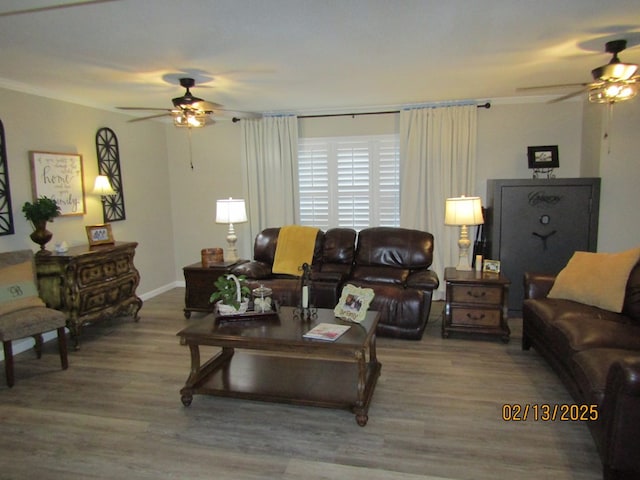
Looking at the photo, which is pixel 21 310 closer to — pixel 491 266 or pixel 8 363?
pixel 8 363

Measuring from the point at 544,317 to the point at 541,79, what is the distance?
2408mm

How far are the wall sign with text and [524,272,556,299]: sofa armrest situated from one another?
464 centimetres

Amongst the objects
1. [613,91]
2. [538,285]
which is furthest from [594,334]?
[613,91]

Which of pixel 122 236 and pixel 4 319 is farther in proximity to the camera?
pixel 122 236

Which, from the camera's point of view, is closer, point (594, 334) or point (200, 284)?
point (594, 334)

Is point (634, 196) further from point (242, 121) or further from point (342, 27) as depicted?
point (242, 121)

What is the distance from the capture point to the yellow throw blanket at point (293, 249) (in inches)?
189

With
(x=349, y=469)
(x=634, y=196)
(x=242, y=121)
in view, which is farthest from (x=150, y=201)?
(x=634, y=196)

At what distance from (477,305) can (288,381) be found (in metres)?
2.03

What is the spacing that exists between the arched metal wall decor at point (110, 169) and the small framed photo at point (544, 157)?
5.06 m

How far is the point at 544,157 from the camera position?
5.05 metres

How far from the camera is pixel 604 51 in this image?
10.6 ft

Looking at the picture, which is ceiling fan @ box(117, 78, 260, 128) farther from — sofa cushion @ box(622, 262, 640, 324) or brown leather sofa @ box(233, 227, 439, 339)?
sofa cushion @ box(622, 262, 640, 324)

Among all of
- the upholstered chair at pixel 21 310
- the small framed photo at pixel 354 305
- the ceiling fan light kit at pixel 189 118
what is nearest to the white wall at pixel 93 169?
the upholstered chair at pixel 21 310
